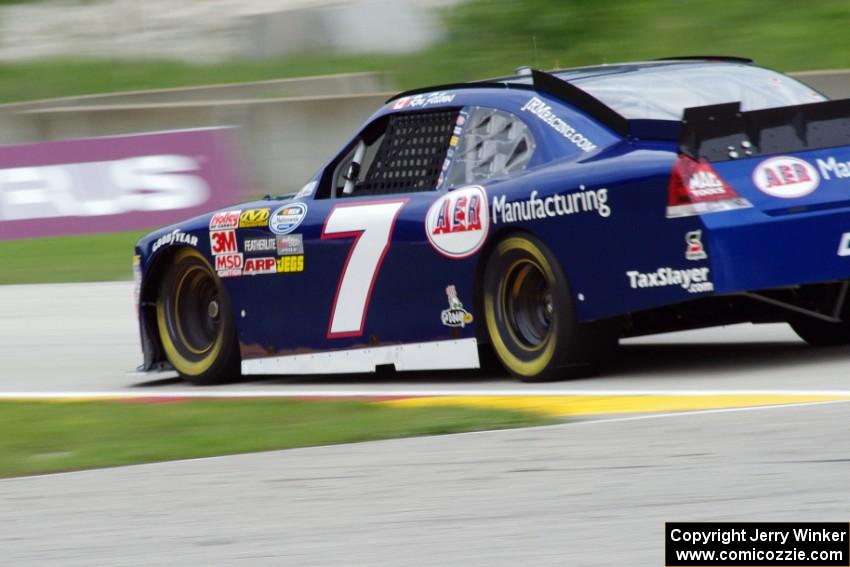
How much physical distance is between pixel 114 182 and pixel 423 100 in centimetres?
973

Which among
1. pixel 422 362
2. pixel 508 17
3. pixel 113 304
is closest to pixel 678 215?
pixel 422 362

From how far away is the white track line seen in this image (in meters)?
6.82

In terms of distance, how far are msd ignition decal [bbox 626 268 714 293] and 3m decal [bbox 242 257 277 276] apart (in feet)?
7.86

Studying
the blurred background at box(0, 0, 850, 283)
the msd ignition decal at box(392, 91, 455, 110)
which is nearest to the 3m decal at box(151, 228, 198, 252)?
the msd ignition decal at box(392, 91, 455, 110)

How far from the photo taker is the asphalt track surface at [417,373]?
740 centimetres

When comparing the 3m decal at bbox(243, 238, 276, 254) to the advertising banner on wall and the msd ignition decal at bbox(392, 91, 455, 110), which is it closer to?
the msd ignition decal at bbox(392, 91, 455, 110)

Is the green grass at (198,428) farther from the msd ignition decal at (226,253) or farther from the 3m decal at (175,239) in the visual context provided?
the 3m decal at (175,239)

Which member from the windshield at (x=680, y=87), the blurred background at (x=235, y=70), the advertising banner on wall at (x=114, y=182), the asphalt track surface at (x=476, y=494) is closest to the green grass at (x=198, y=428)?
the asphalt track surface at (x=476, y=494)

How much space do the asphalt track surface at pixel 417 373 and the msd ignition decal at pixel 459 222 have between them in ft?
2.27

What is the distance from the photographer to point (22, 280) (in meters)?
15.6

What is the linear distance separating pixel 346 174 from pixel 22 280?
7.70m

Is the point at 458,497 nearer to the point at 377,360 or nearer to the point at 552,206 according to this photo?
the point at 552,206

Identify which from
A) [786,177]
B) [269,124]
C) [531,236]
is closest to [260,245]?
[531,236]

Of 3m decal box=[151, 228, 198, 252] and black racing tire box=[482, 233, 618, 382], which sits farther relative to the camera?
3m decal box=[151, 228, 198, 252]
